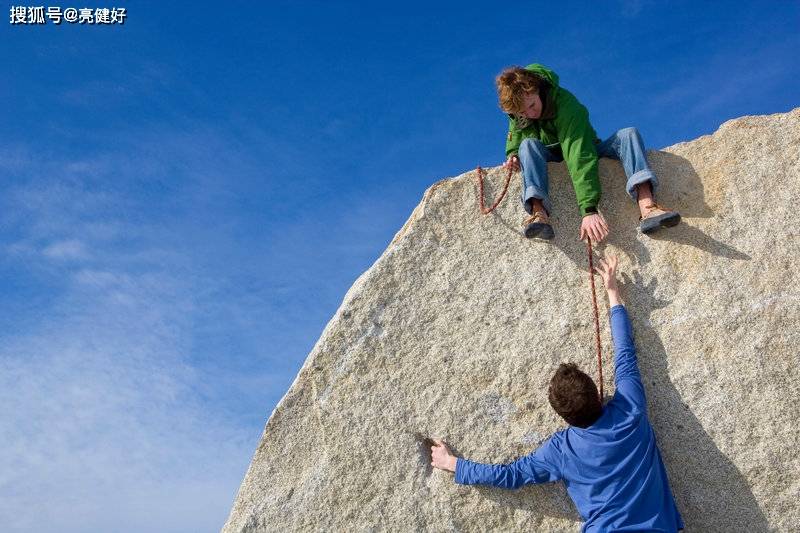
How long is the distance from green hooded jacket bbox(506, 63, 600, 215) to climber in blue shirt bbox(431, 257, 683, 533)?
903mm

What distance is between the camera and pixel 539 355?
447 cm

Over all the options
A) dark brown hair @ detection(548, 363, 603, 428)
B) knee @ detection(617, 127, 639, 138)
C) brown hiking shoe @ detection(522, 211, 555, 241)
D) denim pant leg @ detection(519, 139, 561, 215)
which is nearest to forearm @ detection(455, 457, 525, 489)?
dark brown hair @ detection(548, 363, 603, 428)

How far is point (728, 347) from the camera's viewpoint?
432 cm

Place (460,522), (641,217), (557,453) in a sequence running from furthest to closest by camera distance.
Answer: (641,217), (460,522), (557,453)

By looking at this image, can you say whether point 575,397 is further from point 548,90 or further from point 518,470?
point 548,90

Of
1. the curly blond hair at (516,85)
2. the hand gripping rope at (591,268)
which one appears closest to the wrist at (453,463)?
the hand gripping rope at (591,268)

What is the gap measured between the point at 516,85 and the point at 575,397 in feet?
6.29

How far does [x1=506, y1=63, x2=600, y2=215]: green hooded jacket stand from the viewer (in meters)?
4.55

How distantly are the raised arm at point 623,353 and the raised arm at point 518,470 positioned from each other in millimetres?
441

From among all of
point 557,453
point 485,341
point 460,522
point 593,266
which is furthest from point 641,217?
point 460,522

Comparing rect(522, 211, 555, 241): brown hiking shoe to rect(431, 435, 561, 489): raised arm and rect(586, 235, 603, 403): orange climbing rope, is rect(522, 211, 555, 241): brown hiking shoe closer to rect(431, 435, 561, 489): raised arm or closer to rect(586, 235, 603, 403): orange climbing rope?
rect(586, 235, 603, 403): orange climbing rope

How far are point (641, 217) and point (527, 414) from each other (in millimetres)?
1325

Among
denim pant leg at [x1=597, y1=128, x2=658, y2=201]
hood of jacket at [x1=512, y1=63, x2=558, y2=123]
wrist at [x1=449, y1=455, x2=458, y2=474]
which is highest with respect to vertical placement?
hood of jacket at [x1=512, y1=63, x2=558, y2=123]

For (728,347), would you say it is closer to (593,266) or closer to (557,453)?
(593,266)
